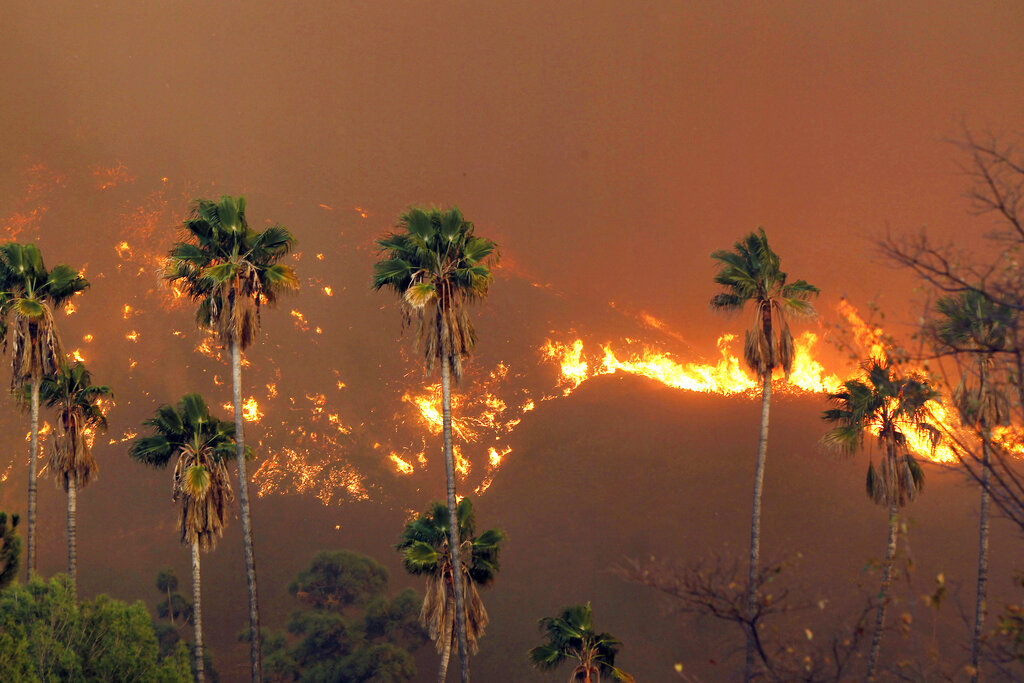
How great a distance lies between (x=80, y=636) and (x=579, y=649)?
1463cm

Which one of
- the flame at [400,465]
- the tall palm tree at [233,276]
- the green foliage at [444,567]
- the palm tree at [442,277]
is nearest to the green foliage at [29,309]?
the tall palm tree at [233,276]

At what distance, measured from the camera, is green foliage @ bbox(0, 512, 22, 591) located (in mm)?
25109

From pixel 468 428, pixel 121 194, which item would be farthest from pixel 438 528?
pixel 121 194

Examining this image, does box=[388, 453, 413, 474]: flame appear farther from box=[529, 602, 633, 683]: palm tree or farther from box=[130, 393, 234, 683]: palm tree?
box=[529, 602, 633, 683]: palm tree

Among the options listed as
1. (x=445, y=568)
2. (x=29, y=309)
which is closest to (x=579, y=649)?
(x=445, y=568)

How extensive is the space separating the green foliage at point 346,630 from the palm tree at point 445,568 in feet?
79.5

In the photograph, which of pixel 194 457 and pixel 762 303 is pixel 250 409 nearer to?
pixel 194 457

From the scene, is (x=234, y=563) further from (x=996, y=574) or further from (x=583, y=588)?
(x=996, y=574)

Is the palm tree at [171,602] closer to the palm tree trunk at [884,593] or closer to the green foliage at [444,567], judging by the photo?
the green foliage at [444,567]

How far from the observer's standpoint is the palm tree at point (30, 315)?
27.6 m

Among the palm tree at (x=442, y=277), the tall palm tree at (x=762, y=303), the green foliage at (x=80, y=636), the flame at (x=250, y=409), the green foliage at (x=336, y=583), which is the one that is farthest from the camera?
the flame at (x=250, y=409)

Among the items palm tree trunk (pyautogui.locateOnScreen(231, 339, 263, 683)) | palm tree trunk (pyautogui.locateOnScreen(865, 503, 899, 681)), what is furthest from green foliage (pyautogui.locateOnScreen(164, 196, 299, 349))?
palm tree trunk (pyautogui.locateOnScreen(865, 503, 899, 681))

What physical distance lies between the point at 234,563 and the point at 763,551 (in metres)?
47.0

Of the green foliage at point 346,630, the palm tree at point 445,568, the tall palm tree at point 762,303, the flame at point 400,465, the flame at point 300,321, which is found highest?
the flame at point 300,321
